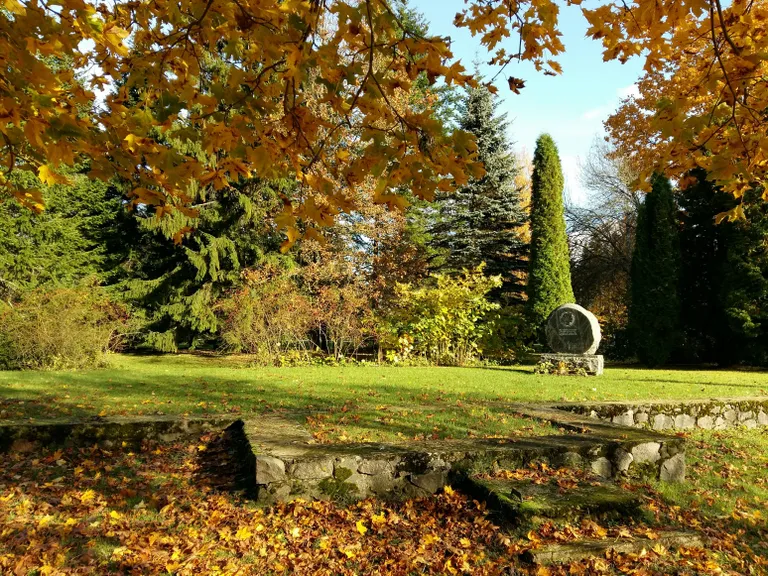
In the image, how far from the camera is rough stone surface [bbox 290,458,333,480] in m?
3.67

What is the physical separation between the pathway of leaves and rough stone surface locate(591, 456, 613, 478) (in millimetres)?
360

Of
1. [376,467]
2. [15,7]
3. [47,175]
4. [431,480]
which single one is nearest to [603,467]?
[431,480]

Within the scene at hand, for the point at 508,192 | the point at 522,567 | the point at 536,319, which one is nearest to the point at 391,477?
the point at 522,567

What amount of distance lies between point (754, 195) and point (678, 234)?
245 cm

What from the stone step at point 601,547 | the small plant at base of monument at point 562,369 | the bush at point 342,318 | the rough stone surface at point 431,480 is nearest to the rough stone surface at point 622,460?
the stone step at point 601,547

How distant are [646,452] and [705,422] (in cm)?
272

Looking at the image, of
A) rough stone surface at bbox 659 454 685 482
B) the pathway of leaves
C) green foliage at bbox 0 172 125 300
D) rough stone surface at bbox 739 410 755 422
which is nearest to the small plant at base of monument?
rough stone surface at bbox 739 410 755 422

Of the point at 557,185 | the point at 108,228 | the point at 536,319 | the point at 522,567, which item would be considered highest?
the point at 557,185

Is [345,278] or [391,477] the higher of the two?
[345,278]

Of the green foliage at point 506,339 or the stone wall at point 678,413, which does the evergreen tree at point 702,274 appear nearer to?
the green foliage at point 506,339

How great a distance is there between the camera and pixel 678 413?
20.7ft

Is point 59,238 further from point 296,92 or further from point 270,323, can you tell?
point 296,92

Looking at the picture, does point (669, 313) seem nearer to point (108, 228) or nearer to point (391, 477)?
point (391, 477)

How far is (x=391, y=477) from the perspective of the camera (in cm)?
379
